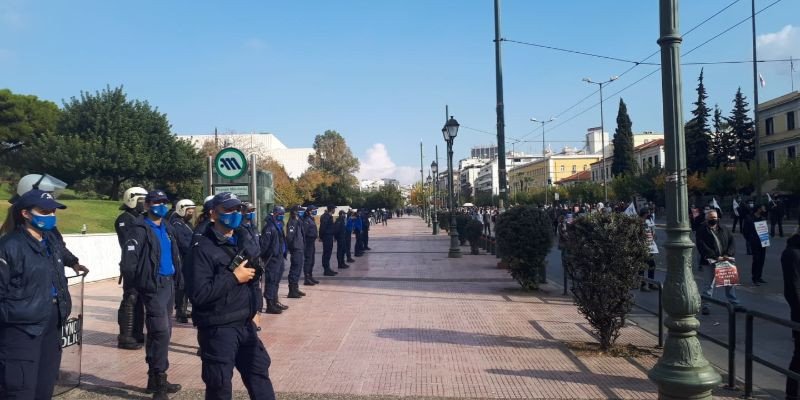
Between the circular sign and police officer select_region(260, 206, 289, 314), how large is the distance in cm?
85

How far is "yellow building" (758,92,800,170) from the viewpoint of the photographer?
5478cm

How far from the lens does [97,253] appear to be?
14.9 m

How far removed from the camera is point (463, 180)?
634 ft

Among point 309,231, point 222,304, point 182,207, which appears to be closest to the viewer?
point 222,304

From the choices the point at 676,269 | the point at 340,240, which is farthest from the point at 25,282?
the point at 340,240

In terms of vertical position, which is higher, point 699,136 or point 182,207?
point 699,136

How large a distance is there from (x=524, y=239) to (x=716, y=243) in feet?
10.5

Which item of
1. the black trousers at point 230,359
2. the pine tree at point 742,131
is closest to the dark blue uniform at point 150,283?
the black trousers at point 230,359

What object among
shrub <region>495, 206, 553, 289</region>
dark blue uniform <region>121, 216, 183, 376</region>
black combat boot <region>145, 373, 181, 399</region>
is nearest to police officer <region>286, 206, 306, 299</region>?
shrub <region>495, 206, 553, 289</region>

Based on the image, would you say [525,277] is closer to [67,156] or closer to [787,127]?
[67,156]

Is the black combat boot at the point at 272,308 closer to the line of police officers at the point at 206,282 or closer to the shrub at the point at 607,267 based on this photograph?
the line of police officers at the point at 206,282

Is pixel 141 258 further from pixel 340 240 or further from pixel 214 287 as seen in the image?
pixel 340 240

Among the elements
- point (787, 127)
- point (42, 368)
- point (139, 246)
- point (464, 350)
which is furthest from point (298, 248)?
point (787, 127)

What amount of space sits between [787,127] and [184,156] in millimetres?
51998
